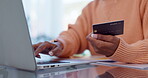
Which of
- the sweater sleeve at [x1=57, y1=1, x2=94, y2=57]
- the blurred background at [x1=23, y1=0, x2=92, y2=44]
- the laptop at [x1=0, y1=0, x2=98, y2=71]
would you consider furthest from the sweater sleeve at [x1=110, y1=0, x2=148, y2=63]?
the blurred background at [x1=23, y1=0, x2=92, y2=44]

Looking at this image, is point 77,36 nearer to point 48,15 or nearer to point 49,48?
point 49,48

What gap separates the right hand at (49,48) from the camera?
688 mm

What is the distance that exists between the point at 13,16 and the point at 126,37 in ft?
1.87

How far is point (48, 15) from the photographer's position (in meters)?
1.84

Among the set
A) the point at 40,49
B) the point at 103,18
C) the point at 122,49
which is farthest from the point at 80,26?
the point at 122,49

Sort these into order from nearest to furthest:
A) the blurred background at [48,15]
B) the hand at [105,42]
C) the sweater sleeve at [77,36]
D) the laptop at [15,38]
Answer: the laptop at [15,38], the hand at [105,42], the sweater sleeve at [77,36], the blurred background at [48,15]

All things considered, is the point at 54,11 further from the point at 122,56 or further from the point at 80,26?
the point at 122,56

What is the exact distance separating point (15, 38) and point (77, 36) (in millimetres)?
558

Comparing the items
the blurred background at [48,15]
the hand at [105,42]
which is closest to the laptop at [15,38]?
the hand at [105,42]

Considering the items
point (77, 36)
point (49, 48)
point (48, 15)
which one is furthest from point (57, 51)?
point (48, 15)

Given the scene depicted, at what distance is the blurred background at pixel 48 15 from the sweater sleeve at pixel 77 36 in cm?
78

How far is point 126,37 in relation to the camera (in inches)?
32.3

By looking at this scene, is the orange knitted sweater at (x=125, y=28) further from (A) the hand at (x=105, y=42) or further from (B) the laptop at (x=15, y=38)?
(B) the laptop at (x=15, y=38)

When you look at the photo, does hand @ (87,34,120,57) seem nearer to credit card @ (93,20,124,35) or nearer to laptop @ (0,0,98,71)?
credit card @ (93,20,124,35)
